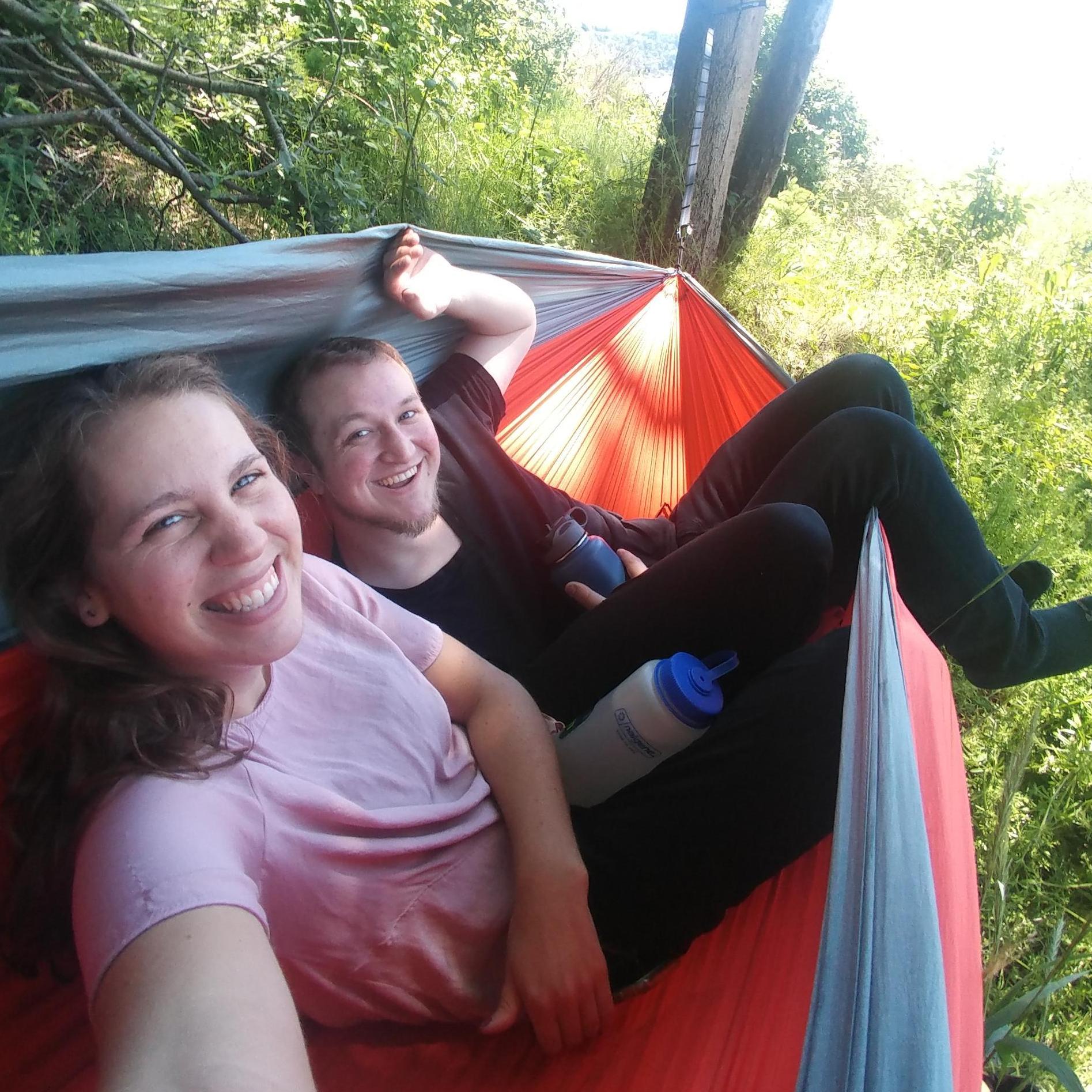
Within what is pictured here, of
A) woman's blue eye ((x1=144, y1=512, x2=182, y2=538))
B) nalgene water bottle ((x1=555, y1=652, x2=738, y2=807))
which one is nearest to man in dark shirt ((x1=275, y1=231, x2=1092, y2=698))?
nalgene water bottle ((x1=555, y1=652, x2=738, y2=807))

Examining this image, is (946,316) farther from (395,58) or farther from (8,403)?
(8,403)

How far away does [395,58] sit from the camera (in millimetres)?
2760

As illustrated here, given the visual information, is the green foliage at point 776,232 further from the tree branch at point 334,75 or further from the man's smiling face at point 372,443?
the man's smiling face at point 372,443

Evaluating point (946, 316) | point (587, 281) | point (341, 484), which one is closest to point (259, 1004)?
point (341, 484)

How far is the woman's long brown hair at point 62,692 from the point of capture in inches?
28.4

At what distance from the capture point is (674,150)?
307 cm

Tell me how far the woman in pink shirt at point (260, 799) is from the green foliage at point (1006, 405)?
1.46ft

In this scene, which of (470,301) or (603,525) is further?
(603,525)

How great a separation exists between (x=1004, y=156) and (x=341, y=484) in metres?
4.53

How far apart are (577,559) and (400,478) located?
378 mm

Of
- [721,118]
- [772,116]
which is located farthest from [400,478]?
[772,116]

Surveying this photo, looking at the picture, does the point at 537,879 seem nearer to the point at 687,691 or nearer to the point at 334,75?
the point at 687,691

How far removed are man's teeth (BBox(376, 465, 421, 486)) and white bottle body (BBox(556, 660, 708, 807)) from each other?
0.48 metres

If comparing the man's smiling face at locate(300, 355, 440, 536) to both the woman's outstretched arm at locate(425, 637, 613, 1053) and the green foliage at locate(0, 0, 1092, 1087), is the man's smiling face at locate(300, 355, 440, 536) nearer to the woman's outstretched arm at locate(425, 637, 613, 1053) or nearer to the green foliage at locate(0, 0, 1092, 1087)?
the woman's outstretched arm at locate(425, 637, 613, 1053)
